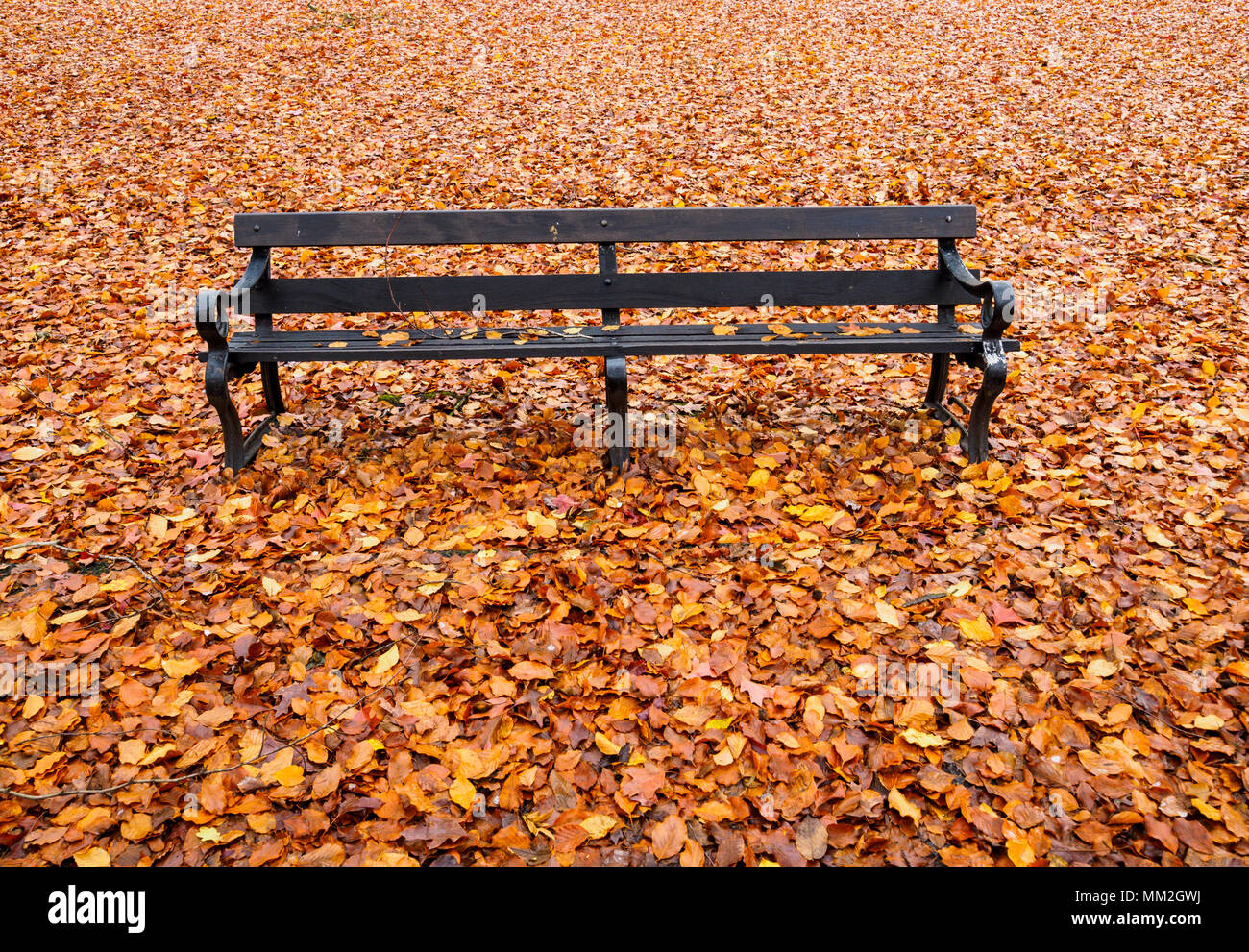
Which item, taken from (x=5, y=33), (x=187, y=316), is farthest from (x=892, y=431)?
(x=5, y=33)

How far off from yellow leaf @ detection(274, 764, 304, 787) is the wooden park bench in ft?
5.74

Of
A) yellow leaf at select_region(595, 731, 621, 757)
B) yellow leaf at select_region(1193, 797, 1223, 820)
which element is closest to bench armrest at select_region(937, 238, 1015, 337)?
yellow leaf at select_region(1193, 797, 1223, 820)

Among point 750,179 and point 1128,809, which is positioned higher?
point 750,179

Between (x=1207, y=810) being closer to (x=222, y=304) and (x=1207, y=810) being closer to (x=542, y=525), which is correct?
(x=542, y=525)

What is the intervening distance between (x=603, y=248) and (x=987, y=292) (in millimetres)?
1774

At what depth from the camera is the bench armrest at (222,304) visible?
3256 mm

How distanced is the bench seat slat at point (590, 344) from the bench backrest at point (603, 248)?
192 millimetres

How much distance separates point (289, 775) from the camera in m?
2.19

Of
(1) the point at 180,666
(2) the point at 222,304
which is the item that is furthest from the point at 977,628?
(2) the point at 222,304

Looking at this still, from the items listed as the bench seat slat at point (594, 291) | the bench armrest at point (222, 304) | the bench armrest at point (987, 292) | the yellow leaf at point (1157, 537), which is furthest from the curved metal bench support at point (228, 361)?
the yellow leaf at point (1157, 537)

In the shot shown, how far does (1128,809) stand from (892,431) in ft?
6.78

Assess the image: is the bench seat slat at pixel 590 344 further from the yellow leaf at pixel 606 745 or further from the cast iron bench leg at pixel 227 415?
the yellow leaf at pixel 606 745

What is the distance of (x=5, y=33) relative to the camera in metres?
9.66
